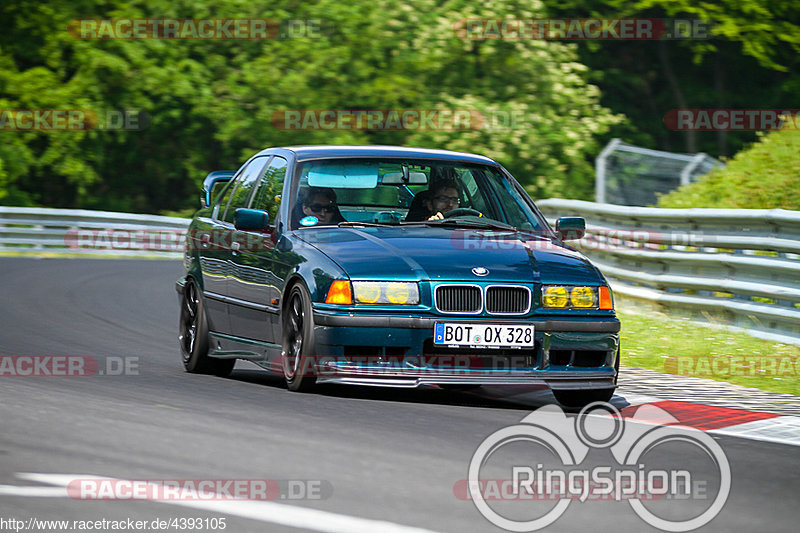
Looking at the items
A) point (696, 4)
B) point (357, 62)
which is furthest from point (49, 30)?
point (696, 4)

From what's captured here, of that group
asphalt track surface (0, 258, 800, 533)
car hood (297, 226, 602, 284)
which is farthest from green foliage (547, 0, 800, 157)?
asphalt track surface (0, 258, 800, 533)

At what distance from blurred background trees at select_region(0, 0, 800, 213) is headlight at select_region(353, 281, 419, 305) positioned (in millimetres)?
23404

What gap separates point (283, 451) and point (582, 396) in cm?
293

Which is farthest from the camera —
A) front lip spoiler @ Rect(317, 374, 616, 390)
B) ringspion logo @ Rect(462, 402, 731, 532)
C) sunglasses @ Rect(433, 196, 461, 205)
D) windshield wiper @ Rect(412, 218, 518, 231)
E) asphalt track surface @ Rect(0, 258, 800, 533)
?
sunglasses @ Rect(433, 196, 461, 205)

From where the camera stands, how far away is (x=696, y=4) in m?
36.2

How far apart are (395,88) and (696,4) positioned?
786 centimetres

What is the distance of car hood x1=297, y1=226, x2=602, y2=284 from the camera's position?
858 centimetres

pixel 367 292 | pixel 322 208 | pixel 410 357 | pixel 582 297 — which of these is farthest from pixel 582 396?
pixel 322 208

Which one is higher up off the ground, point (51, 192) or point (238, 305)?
point (238, 305)

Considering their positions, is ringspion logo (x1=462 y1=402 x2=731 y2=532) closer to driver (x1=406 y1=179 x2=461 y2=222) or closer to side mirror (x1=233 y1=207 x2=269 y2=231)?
driver (x1=406 y1=179 x2=461 y2=222)

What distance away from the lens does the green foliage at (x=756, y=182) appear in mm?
15797

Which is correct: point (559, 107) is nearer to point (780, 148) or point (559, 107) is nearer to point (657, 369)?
point (780, 148)

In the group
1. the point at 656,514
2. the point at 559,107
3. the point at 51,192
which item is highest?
the point at 656,514

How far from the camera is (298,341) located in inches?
351
